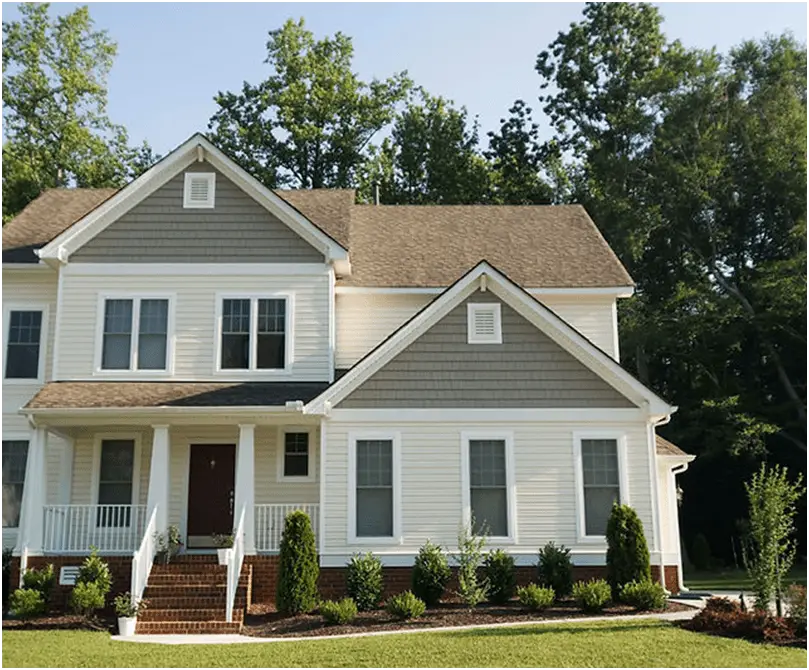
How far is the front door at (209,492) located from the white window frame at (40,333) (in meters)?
3.53

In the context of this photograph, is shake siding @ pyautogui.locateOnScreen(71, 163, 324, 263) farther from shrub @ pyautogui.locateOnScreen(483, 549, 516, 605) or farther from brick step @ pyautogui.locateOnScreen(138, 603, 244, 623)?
brick step @ pyautogui.locateOnScreen(138, 603, 244, 623)

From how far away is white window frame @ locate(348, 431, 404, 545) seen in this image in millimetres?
15883

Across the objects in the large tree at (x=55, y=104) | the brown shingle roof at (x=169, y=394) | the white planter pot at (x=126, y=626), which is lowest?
the white planter pot at (x=126, y=626)

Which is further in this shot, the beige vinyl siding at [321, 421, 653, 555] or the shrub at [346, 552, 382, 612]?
the beige vinyl siding at [321, 421, 653, 555]

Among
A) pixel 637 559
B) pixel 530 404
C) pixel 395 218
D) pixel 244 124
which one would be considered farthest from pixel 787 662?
pixel 244 124

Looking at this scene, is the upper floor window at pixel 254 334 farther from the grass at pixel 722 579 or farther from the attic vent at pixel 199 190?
the grass at pixel 722 579

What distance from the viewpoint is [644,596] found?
46.8 feet

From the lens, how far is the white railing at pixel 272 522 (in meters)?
16.5

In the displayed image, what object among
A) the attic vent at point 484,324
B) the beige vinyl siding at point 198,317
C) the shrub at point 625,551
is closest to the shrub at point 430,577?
the shrub at point 625,551

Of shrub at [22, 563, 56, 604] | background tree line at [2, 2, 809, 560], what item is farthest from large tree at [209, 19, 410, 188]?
shrub at [22, 563, 56, 604]

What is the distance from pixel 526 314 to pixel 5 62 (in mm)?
22647

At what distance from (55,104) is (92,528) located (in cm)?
1956

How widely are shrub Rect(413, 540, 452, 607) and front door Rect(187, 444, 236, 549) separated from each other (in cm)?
437

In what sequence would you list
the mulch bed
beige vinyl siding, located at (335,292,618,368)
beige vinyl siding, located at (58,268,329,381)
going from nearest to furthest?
the mulch bed < beige vinyl siding, located at (58,268,329,381) < beige vinyl siding, located at (335,292,618,368)
